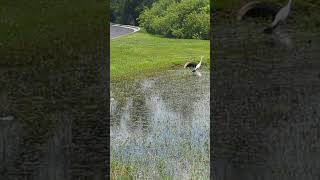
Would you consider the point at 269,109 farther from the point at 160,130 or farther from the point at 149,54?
the point at 149,54

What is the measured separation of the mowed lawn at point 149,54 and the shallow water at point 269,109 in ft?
22.9

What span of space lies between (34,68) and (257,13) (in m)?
3.51

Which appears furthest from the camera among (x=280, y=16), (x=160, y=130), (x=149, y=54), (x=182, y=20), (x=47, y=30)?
(x=182, y=20)

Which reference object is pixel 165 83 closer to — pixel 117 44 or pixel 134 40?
pixel 117 44

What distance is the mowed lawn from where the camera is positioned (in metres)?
17.1

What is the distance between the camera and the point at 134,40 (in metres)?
25.0

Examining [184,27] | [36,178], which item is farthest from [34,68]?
[184,27]

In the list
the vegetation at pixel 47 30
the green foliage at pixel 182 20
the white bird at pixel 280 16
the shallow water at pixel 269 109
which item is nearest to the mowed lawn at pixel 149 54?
the green foliage at pixel 182 20

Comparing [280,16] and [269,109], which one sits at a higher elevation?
[280,16]

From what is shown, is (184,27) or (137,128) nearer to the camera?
(137,128)

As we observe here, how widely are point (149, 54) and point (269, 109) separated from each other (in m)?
14.4

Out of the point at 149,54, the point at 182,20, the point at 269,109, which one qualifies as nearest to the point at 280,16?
the point at 269,109

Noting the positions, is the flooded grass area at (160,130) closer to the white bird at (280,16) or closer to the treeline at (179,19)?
A: the white bird at (280,16)

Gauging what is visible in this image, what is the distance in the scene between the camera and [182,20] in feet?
89.5
